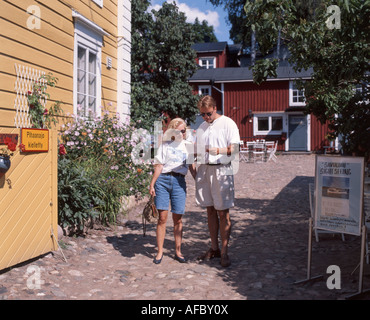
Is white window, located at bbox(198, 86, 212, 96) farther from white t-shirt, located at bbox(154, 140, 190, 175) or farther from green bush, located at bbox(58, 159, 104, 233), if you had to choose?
white t-shirt, located at bbox(154, 140, 190, 175)

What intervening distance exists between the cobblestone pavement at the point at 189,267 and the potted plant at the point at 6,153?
105 cm

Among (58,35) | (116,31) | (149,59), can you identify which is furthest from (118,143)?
(149,59)

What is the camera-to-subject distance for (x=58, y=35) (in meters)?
7.70

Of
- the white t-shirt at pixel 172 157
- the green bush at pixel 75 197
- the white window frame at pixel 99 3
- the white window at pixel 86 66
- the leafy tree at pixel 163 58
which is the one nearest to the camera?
the white t-shirt at pixel 172 157

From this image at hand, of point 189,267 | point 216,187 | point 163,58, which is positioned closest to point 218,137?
point 216,187

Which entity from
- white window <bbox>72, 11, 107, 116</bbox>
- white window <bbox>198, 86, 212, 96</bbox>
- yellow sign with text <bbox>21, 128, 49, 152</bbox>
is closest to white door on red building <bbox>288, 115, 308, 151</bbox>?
white window <bbox>198, 86, 212, 96</bbox>

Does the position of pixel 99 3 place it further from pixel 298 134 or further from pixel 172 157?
pixel 298 134

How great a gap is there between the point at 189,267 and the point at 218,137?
149 centimetres

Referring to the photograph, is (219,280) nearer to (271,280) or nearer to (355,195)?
(271,280)

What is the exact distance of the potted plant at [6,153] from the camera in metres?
4.31

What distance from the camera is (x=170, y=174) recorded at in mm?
5254

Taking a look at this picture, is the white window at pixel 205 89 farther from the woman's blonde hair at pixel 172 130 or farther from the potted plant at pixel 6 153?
the potted plant at pixel 6 153

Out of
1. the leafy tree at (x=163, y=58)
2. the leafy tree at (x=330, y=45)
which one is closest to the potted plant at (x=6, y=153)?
the leafy tree at (x=330, y=45)

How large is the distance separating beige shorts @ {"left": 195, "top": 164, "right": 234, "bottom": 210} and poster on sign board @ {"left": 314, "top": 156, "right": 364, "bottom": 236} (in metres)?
1.10
